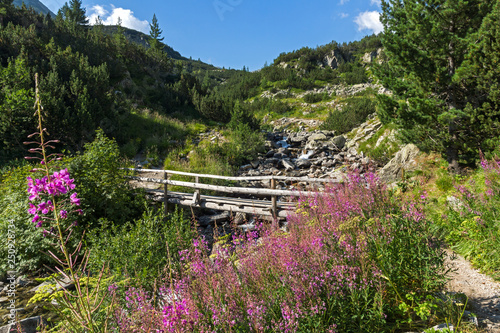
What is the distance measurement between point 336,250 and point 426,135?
641 cm

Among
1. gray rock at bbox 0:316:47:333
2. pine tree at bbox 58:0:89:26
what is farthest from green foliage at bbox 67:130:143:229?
pine tree at bbox 58:0:89:26

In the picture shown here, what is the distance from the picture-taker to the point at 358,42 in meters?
54.9

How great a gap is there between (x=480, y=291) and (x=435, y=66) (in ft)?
19.2

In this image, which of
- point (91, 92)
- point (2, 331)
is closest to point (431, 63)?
point (2, 331)

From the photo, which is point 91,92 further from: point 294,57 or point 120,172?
point 294,57

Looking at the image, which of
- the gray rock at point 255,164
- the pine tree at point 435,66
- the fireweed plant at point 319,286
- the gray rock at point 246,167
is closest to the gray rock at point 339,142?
the gray rock at point 255,164

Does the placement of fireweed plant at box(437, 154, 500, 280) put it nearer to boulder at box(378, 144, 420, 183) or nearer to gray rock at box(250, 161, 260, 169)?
boulder at box(378, 144, 420, 183)

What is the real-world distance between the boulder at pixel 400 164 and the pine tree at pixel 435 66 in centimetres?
115

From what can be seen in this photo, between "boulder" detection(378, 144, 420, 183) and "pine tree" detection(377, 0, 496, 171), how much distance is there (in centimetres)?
115

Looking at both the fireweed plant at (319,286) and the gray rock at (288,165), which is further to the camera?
the gray rock at (288,165)

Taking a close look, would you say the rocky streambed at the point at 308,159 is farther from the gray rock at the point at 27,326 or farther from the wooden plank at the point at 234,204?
the gray rock at the point at 27,326

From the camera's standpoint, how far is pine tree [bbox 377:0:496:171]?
6309 mm

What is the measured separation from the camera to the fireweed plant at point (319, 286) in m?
2.16

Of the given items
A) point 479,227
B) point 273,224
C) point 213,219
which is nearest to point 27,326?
point 273,224
